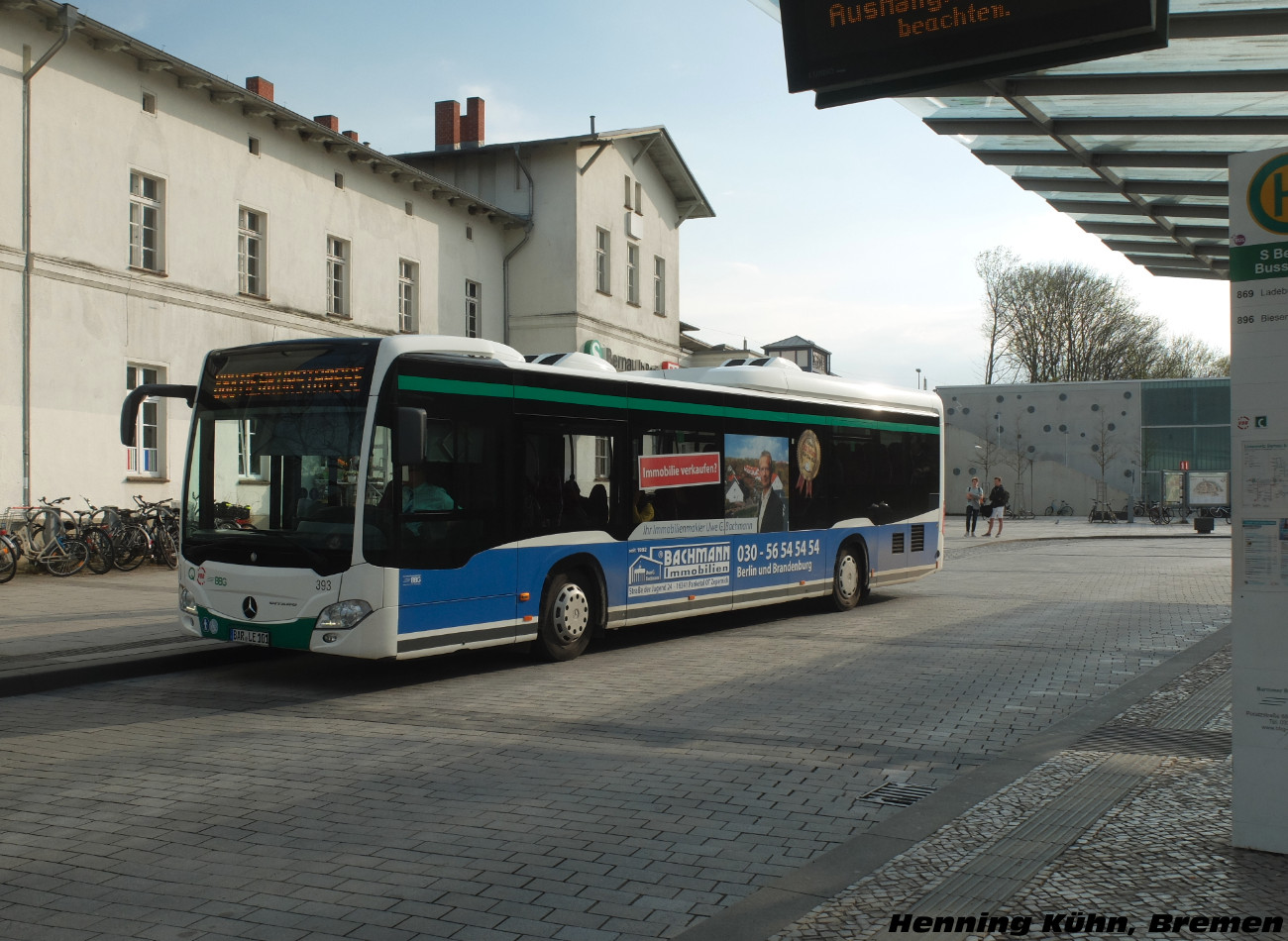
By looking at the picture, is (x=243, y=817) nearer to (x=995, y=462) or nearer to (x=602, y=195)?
(x=602, y=195)

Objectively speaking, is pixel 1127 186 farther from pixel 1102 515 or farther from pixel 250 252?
pixel 1102 515

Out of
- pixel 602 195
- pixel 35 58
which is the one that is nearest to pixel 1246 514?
pixel 35 58

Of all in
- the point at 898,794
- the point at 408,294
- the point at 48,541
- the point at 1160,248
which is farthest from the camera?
the point at 408,294

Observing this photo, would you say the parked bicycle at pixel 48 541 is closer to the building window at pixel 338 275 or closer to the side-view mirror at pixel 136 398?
the side-view mirror at pixel 136 398

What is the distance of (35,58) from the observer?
1816 cm

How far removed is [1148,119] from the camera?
903cm

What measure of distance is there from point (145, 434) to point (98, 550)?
3.14m

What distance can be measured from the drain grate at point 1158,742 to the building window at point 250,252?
63.0ft

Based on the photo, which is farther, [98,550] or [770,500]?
[98,550]

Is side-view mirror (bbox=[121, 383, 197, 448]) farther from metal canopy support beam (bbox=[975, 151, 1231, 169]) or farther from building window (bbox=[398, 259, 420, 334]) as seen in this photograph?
building window (bbox=[398, 259, 420, 334])

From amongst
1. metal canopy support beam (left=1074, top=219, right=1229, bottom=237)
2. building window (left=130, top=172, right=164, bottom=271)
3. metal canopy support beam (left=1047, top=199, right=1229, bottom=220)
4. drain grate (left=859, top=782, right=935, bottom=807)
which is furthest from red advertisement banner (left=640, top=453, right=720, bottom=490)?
building window (left=130, top=172, right=164, bottom=271)

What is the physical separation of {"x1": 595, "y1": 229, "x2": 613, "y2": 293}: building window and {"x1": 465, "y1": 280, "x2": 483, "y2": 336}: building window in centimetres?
385

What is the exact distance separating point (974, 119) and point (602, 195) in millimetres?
24447

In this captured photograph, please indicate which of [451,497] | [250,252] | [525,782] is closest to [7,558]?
[250,252]
